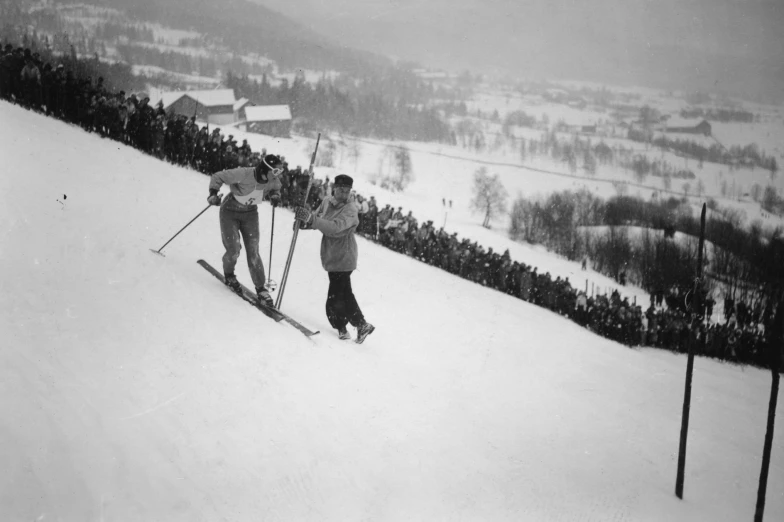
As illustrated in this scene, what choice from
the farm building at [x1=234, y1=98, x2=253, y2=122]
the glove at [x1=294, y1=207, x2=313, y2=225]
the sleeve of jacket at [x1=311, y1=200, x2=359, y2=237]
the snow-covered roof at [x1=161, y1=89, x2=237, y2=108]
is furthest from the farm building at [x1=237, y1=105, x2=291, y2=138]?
the glove at [x1=294, y1=207, x2=313, y2=225]

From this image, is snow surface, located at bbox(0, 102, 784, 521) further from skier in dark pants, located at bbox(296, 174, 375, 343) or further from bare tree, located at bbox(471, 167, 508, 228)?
bare tree, located at bbox(471, 167, 508, 228)

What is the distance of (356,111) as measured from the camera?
78.9 m

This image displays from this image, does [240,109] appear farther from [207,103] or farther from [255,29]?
[255,29]

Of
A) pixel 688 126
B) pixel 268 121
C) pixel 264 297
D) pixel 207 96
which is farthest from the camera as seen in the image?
pixel 688 126

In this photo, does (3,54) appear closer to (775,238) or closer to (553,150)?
(775,238)

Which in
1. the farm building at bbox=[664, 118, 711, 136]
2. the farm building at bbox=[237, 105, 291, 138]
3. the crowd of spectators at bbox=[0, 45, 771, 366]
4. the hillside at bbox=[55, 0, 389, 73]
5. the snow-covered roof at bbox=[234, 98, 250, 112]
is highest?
the hillside at bbox=[55, 0, 389, 73]

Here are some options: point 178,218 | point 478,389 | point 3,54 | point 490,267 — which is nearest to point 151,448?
point 478,389

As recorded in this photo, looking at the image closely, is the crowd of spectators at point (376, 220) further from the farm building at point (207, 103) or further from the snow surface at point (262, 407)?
the farm building at point (207, 103)

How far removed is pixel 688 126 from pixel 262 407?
105379 millimetres

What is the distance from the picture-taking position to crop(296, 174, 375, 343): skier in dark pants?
198 inches

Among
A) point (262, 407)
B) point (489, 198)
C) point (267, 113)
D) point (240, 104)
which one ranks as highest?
point (240, 104)

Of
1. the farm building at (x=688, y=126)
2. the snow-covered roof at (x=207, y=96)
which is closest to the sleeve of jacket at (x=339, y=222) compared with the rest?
the snow-covered roof at (x=207, y=96)

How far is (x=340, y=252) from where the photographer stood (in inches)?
206

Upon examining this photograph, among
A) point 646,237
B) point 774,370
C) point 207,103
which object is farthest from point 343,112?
point 774,370
